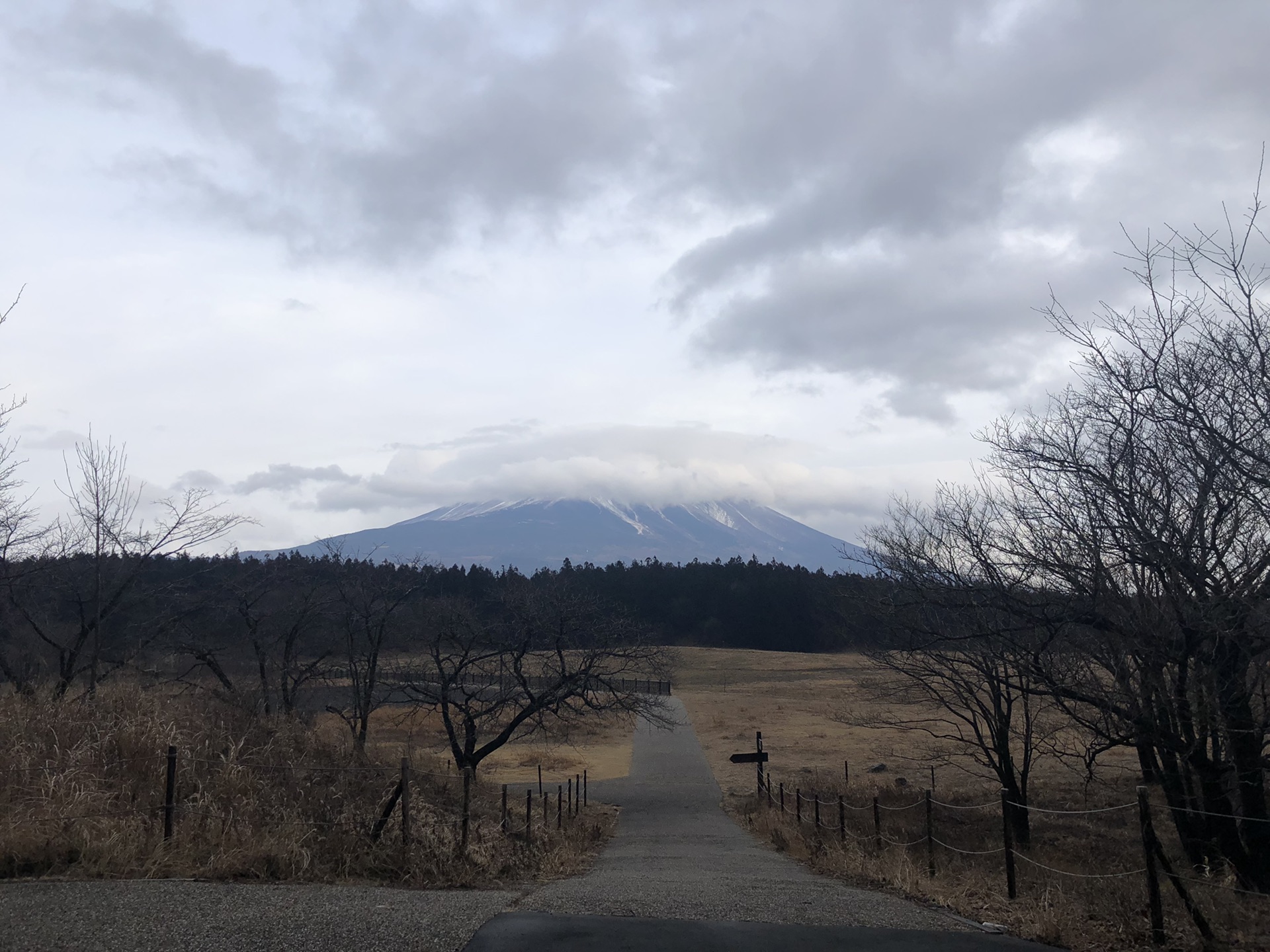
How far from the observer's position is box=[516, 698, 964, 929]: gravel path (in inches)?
294

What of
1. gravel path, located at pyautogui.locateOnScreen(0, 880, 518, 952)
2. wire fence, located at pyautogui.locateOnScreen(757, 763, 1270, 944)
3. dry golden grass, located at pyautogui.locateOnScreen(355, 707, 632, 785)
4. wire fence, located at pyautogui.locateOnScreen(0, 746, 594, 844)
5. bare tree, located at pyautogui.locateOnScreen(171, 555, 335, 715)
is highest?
bare tree, located at pyautogui.locateOnScreen(171, 555, 335, 715)

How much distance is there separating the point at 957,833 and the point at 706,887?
11.5 meters

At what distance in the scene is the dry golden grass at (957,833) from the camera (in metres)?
7.58

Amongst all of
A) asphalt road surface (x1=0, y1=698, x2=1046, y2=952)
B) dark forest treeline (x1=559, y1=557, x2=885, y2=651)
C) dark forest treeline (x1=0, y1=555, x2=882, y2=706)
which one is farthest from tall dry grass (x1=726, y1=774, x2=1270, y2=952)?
dark forest treeline (x1=559, y1=557, x2=885, y2=651)

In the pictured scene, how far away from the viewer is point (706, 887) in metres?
9.25

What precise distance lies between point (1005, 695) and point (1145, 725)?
4500 millimetres

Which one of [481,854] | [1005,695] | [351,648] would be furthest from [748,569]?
[481,854]

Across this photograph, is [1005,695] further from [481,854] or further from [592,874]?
[481,854]

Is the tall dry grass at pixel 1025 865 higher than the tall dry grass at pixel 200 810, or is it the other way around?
the tall dry grass at pixel 200 810

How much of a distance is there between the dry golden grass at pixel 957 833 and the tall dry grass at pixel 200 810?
4514 millimetres

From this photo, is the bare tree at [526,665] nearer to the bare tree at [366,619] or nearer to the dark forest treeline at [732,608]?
the bare tree at [366,619]

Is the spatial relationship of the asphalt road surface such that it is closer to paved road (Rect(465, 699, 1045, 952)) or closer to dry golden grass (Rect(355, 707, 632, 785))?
paved road (Rect(465, 699, 1045, 952))

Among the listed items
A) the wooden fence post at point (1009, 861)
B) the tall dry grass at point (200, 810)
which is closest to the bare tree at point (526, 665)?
the tall dry grass at point (200, 810)

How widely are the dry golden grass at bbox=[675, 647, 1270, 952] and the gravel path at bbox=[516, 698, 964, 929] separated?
24.9 inches
